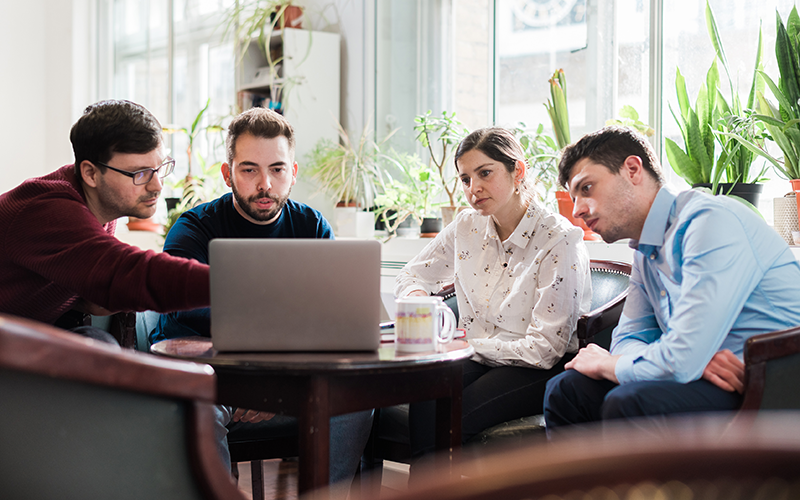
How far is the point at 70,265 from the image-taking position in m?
1.38

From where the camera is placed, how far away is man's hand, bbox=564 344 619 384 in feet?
5.12

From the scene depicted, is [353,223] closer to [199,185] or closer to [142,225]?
[199,185]

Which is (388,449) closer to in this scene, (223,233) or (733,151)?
(223,233)

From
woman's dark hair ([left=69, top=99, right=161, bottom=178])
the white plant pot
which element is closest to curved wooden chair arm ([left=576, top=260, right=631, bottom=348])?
woman's dark hair ([left=69, top=99, right=161, bottom=178])

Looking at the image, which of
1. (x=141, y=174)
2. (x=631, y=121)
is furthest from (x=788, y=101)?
(x=141, y=174)

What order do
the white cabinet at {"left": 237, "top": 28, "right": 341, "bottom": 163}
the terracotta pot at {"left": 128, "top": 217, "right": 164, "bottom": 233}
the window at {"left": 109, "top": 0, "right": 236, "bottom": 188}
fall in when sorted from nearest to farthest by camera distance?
the white cabinet at {"left": 237, "top": 28, "right": 341, "bottom": 163} < the terracotta pot at {"left": 128, "top": 217, "right": 164, "bottom": 233} < the window at {"left": 109, "top": 0, "right": 236, "bottom": 188}

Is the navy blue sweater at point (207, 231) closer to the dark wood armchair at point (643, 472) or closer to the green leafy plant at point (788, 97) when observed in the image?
the green leafy plant at point (788, 97)

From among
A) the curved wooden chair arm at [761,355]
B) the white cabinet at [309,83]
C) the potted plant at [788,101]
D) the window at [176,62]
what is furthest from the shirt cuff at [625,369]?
the window at [176,62]

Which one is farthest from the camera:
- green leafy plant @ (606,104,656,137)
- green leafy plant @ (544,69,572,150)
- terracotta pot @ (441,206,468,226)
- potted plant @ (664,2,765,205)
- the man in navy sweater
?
terracotta pot @ (441,206,468,226)

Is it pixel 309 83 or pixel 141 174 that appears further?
pixel 309 83

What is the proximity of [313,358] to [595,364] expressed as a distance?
733 millimetres

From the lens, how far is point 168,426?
77 cm

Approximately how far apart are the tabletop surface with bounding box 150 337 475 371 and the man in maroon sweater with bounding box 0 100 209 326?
0.11 m

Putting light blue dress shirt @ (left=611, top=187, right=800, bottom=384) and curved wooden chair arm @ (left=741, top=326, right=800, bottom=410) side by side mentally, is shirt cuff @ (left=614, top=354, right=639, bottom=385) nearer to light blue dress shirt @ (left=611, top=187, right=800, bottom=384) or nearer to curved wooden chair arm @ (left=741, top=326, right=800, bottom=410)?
light blue dress shirt @ (left=611, top=187, right=800, bottom=384)
